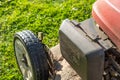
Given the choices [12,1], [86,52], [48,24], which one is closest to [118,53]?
[86,52]

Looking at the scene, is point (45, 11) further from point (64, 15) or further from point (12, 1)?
point (12, 1)

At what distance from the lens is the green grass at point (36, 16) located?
4938mm

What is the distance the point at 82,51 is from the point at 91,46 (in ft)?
0.31

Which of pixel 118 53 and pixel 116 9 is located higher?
pixel 116 9

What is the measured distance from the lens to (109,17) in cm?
296

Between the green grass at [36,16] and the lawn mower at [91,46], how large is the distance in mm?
1273

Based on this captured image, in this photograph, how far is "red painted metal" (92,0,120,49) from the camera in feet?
9.41

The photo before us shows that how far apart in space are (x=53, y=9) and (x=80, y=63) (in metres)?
2.64

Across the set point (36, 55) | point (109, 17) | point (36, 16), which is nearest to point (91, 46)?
point (109, 17)

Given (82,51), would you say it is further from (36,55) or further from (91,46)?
(36,55)

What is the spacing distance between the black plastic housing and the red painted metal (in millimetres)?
182

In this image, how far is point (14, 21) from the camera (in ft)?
17.6

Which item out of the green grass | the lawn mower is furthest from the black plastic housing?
the green grass

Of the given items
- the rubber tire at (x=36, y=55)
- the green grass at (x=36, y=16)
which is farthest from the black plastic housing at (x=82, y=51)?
the green grass at (x=36, y=16)
